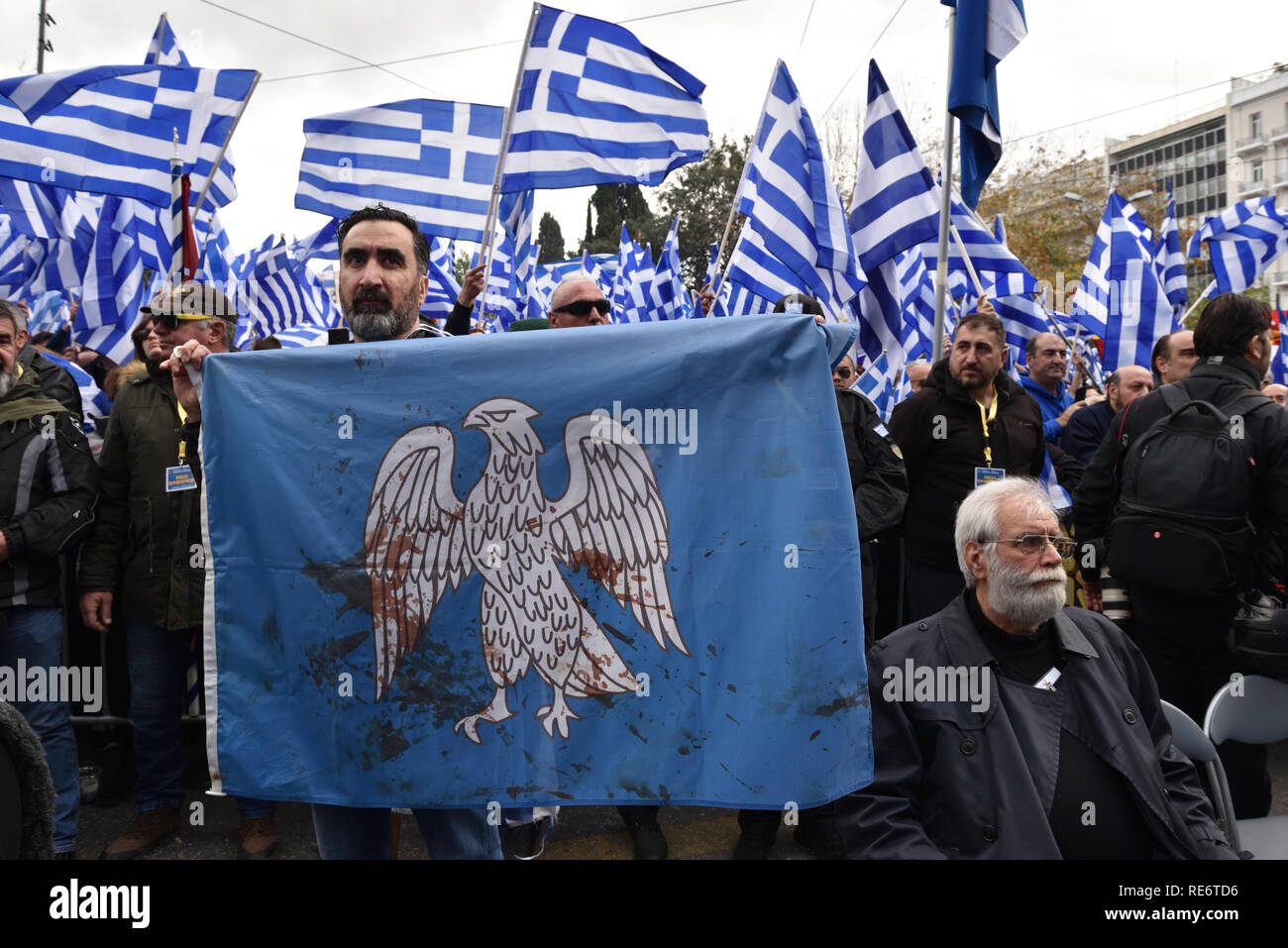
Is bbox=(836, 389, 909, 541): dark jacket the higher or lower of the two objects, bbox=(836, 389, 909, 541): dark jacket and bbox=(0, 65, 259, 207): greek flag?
the lower

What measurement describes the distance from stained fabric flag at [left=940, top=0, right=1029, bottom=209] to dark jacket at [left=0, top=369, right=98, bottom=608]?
162 inches

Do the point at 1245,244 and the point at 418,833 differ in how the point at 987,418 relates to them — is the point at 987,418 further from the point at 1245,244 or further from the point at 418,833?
the point at 1245,244

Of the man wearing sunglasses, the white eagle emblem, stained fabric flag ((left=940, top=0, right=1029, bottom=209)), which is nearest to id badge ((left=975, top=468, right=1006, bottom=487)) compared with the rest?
stained fabric flag ((left=940, top=0, right=1029, bottom=209))

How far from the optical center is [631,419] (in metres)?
2.50

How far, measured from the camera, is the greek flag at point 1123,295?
27.5 feet

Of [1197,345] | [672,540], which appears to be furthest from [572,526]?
[1197,345]

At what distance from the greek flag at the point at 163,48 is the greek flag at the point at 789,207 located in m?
4.91

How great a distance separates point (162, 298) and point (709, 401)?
250 centimetres

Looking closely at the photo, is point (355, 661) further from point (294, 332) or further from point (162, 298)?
point (294, 332)

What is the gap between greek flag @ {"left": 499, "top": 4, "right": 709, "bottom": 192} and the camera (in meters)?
5.45

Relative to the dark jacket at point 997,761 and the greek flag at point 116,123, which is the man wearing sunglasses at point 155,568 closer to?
the greek flag at point 116,123

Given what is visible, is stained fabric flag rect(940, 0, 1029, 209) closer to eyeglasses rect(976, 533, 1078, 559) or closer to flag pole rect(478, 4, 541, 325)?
flag pole rect(478, 4, 541, 325)

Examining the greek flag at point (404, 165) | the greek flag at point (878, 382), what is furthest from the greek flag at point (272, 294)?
the greek flag at point (878, 382)
